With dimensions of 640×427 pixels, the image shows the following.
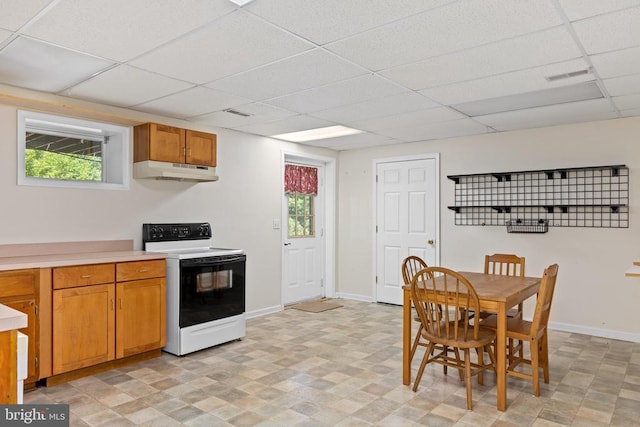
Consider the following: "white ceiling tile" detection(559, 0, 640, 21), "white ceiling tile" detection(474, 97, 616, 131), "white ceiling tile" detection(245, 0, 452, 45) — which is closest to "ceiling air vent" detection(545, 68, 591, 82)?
"white ceiling tile" detection(474, 97, 616, 131)

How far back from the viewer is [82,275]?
3.33 meters

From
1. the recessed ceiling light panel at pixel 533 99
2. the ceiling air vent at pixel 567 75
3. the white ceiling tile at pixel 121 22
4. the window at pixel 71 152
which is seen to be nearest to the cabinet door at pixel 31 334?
the window at pixel 71 152

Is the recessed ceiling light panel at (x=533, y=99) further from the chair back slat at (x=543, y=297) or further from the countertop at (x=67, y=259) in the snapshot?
the countertop at (x=67, y=259)

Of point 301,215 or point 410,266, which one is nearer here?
point 410,266

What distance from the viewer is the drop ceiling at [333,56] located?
2.22m

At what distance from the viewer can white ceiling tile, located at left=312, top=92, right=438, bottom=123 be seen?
384 cm

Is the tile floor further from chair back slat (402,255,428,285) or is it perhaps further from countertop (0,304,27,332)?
countertop (0,304,27,332)

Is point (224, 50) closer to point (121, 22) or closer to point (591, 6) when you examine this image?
point (121, 22)

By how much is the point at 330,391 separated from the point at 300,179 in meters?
3.69

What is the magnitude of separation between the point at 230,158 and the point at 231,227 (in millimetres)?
825

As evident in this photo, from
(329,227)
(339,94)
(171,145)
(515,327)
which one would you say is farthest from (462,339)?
(329,227)

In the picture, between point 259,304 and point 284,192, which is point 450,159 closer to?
point 284,192

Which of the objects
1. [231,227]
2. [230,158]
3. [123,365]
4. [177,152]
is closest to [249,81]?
[177,152]

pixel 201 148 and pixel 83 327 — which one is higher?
pixel 201 148
